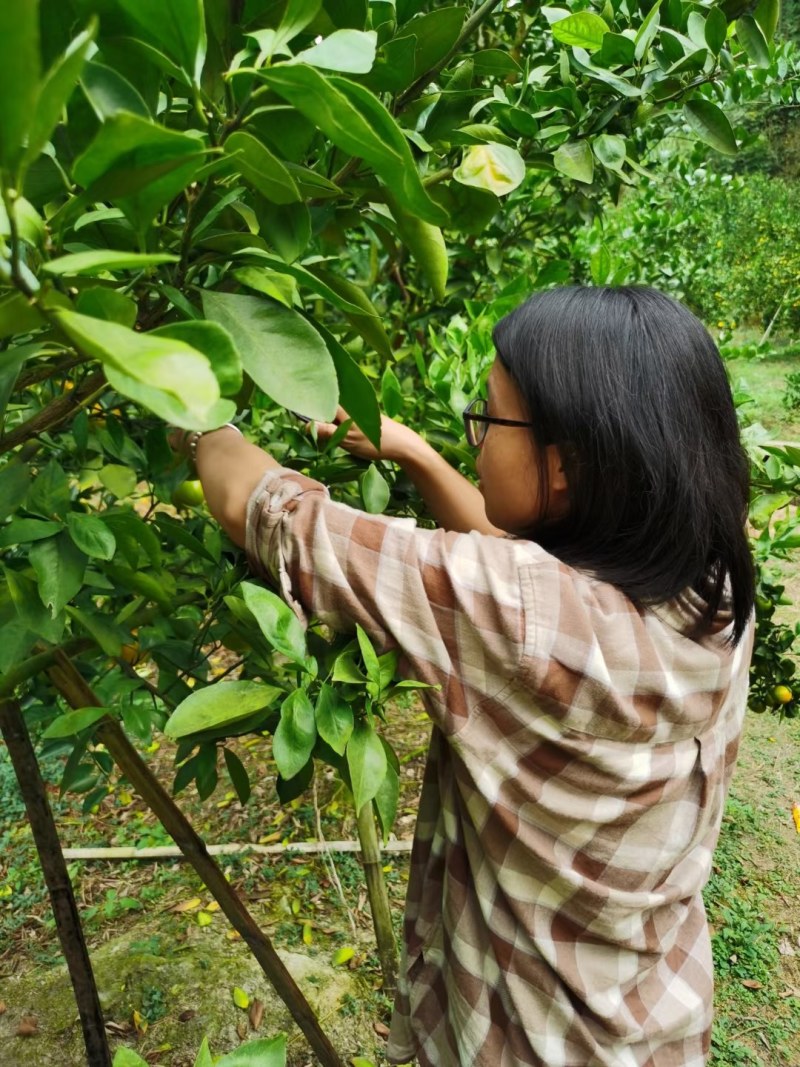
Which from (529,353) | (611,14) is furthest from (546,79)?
(529,353)

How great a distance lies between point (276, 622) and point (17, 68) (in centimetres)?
43

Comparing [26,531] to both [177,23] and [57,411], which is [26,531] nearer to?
[57,411]

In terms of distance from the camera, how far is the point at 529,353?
2.77ft

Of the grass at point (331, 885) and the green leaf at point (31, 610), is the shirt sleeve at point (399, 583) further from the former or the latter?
the grass at point (331, 885)

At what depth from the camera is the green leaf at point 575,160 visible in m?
0.82

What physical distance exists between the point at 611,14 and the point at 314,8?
56cm

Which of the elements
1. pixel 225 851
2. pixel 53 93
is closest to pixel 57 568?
pixel 53 93

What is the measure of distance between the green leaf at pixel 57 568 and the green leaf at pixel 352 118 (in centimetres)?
42

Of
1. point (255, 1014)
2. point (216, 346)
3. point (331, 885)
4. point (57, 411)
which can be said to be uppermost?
point (216, 346)

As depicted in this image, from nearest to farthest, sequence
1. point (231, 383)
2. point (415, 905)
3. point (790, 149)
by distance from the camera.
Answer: point (231, 383) → point (415, 905) → point (790, 149)

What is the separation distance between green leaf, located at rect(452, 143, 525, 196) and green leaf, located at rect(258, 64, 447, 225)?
0.31m

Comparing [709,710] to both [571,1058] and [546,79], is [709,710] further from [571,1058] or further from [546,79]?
[546,79]

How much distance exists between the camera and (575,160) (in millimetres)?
837

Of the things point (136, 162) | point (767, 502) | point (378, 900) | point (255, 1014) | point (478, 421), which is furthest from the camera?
point (255, 1014)
